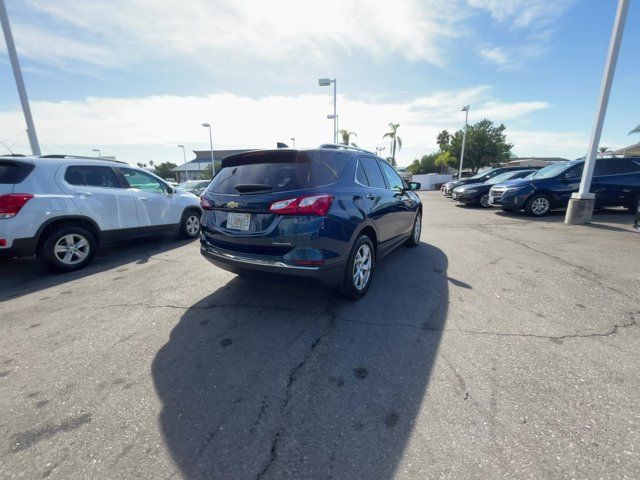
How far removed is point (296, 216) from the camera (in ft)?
9.28

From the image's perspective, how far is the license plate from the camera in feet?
9.99

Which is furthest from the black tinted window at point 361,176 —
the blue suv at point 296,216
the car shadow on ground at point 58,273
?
the car shadow on ground at point 58,273

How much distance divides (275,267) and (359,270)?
→ 113 cm

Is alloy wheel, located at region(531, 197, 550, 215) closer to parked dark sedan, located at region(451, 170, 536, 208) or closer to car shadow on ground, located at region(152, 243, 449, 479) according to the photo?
parked dark sedan, located at region(451, 170, 536, 208)

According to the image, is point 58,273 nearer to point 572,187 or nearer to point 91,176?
point 91,176

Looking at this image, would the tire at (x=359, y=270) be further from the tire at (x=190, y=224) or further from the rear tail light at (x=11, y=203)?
the tire at (x=190, y=224)

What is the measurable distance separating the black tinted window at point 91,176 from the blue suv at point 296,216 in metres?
3.04

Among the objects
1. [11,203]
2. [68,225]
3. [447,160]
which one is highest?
[447,160]

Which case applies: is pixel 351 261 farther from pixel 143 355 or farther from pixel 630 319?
pixel 630 319

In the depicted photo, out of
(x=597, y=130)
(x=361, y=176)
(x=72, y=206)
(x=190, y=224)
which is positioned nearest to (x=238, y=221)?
(x=361, y=176)

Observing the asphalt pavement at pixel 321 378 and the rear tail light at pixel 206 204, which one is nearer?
the asphalt pavement at pixel 321 378

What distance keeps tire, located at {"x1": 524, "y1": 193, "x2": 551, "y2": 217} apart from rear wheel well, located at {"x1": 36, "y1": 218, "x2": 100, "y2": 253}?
38.3 feet

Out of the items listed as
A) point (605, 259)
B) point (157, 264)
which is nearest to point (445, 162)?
point (605, 259)

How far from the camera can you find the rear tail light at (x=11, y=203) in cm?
402
